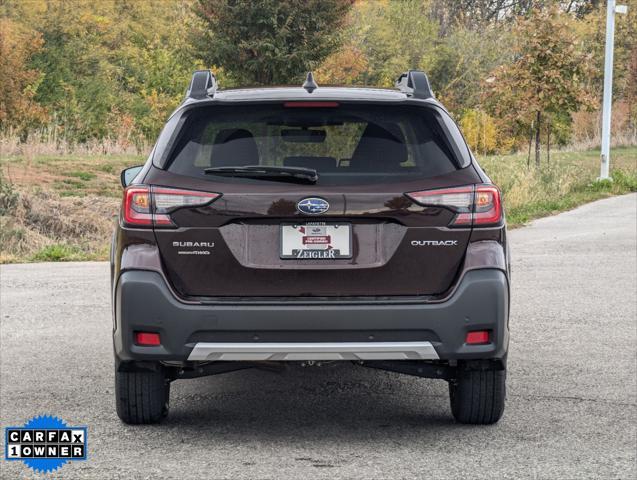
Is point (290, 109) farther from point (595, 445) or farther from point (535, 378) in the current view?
point (535, 378)

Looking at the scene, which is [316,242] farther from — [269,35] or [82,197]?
[269,35]

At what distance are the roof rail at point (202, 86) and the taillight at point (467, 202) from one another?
1.17 m

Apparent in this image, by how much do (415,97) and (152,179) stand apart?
1.33m

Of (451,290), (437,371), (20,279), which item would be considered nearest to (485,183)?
(451,290)

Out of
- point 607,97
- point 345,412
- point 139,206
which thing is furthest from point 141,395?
point 607,97

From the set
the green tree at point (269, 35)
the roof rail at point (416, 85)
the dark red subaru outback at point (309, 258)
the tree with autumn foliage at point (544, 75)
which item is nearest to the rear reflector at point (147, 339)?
the dark red subaru outback at point (309, 258)

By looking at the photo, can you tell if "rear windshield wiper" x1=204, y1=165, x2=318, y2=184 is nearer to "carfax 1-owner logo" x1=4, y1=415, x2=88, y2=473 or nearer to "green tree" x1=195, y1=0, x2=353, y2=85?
"carfax 1-owner logo" x1=4, y1=415, x2=88, y2=473

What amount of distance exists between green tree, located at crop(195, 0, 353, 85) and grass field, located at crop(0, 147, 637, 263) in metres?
5.12

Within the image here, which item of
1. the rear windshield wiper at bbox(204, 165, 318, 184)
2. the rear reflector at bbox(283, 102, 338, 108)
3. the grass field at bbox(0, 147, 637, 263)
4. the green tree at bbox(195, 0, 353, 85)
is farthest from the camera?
the green tree at bbox(195, 0, 353, 85)

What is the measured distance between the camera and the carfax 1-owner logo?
533 cm

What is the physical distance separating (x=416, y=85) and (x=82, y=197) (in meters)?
19.0

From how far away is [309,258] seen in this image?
5129 millimetres

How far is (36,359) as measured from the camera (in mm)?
7961

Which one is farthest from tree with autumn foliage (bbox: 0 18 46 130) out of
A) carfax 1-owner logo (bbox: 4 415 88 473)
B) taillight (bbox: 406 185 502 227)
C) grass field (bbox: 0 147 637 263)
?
taillight (bbox: 406 185 502 227)
